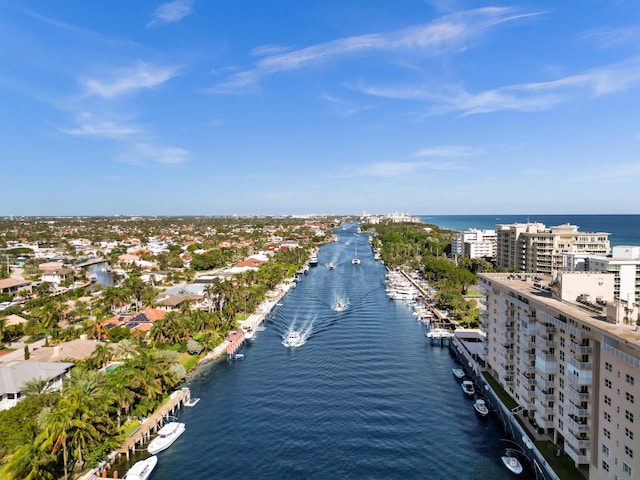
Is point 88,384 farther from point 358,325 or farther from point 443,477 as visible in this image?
point 358,325

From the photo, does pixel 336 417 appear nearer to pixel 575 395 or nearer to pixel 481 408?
pixel 481 408

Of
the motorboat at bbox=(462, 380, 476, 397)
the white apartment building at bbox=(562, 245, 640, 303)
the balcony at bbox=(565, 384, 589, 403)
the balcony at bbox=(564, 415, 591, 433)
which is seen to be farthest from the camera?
the white apartment building at bbox=(562, 245, 640, 303)

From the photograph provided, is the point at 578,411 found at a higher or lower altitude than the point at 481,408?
higher

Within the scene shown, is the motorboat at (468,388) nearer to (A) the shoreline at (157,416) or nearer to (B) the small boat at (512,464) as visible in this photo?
(B) the small boat at (512,464)

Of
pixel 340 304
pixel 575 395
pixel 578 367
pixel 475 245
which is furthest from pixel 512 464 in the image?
pixel 475 245

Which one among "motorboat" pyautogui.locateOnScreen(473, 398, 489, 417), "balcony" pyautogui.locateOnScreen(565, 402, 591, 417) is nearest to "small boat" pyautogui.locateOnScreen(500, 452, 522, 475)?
"balcony" pyautogui.locateOnScreen(565, 402, 591, 417)

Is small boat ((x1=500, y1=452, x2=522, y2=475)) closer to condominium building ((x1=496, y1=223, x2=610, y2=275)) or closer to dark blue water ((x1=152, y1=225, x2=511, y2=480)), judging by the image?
dark blue water ((x1=152, y1=225, x2=511, y2=480))
